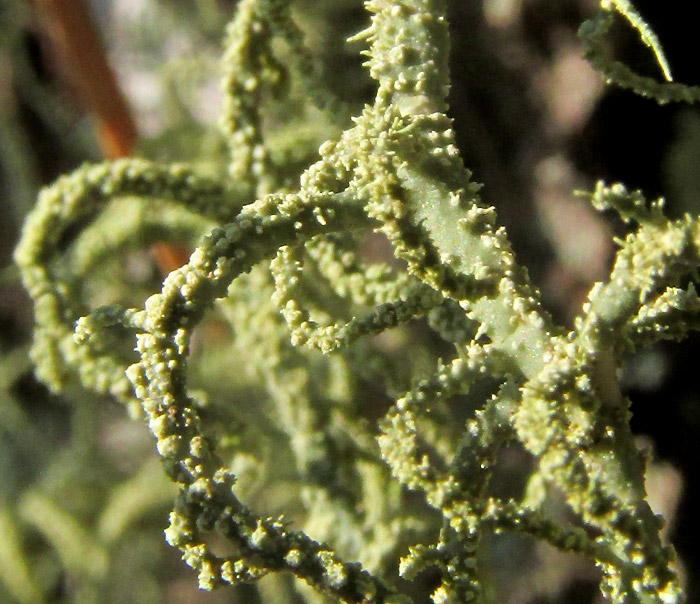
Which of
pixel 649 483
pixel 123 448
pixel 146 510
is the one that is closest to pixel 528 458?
pixel 649 483

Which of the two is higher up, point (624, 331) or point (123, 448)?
point (123, 448)

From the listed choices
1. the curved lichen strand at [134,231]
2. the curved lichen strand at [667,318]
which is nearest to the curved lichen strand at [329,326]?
the curved lichen strand at [667,318]

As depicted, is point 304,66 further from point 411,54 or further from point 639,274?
point 639,274

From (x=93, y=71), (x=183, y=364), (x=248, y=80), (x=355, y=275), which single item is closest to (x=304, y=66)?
(x=248, y=80)

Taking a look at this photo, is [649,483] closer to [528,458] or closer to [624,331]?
[528,458]

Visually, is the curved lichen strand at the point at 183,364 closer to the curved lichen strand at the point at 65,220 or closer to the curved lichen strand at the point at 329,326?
the curved lichen strand at the point at 329,326

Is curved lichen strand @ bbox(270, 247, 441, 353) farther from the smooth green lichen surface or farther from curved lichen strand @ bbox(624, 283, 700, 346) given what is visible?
curved lichen strand @ bbox(624, 283, 700, 346)
